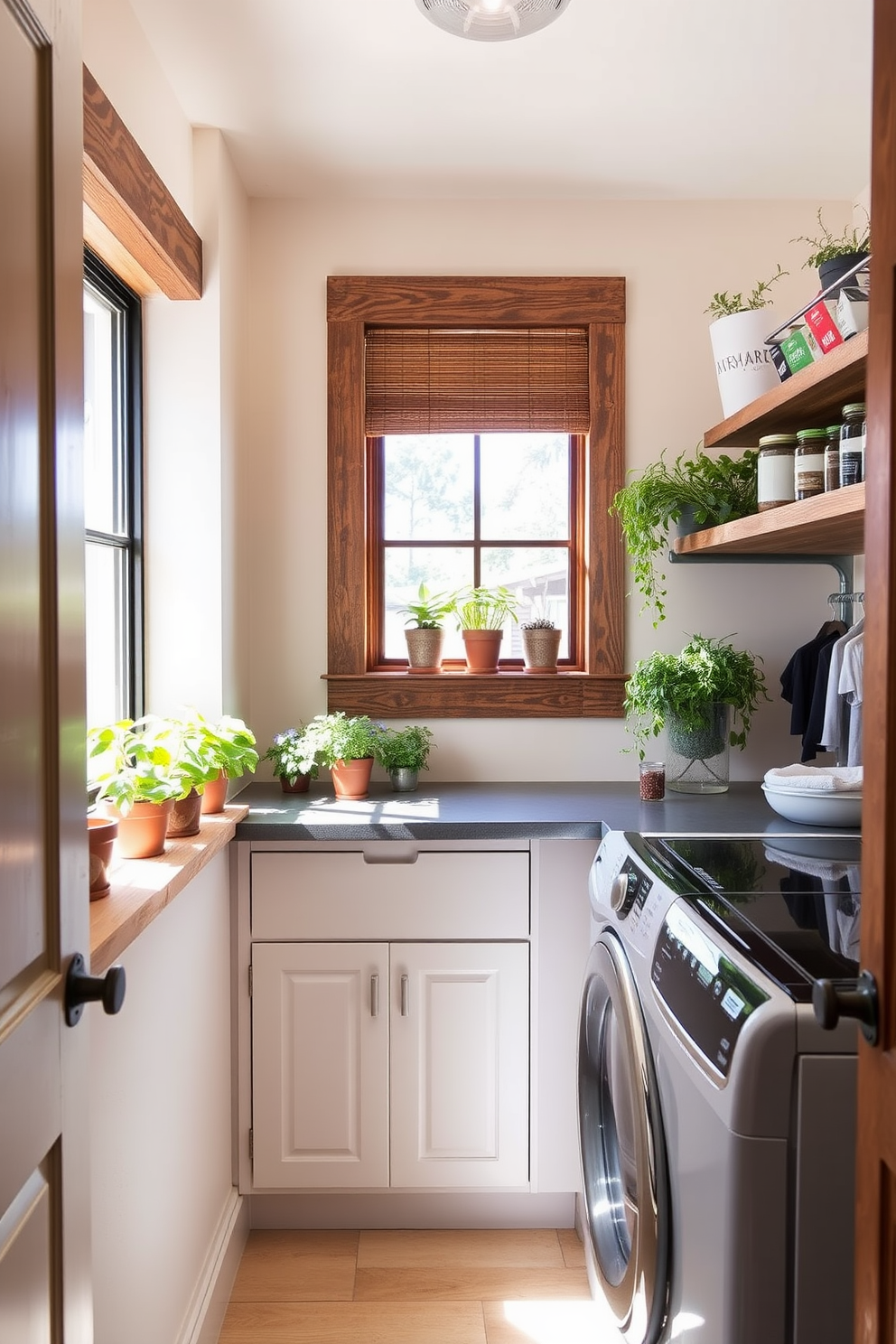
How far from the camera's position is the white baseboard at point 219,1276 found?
5.98 feet

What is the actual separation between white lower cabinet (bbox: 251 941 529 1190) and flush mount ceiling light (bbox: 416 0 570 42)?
183 centimetres

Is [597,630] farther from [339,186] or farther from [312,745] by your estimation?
[339,186]

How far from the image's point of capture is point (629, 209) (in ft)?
8.95

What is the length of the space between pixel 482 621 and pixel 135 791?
1274 mm

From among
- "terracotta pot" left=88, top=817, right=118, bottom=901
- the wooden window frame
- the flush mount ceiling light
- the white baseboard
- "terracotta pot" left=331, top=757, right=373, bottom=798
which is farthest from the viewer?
the wooden window frame

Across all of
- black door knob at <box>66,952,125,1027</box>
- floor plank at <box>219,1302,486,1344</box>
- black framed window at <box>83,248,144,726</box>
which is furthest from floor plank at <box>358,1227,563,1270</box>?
black door knob at <box>66,952,125,1027</box>

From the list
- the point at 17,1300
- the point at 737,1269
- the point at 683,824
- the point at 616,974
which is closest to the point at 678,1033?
the point at 737,1269

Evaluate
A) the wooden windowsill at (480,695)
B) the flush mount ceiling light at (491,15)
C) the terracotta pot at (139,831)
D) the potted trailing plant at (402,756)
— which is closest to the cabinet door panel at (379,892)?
the potted trailing plant at (402,756)

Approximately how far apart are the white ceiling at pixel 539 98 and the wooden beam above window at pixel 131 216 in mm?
318

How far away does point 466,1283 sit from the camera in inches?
84.3

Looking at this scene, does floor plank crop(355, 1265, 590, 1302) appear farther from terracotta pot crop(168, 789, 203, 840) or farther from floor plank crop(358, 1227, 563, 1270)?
terracotta pot crop(168, 789, 203, 840)

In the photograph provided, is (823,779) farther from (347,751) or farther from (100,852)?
(100,852)

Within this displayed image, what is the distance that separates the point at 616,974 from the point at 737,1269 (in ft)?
1.92

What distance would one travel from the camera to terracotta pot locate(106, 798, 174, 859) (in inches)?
68.5
